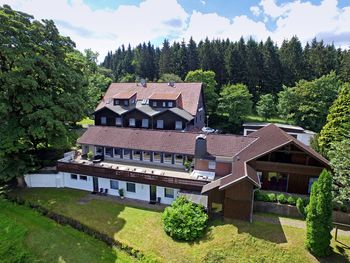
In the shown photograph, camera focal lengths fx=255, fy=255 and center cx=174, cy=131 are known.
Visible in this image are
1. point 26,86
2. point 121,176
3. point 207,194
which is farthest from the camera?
point 121,176

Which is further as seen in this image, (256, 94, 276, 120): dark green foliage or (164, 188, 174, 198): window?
(256, 94, 276, 120): dark green foliage

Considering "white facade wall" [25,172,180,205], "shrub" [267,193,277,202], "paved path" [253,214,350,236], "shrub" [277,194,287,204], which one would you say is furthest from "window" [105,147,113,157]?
"shrub" [277,194,287,204]

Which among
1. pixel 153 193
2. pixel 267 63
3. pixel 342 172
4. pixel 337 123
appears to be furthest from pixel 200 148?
pixel 267 63

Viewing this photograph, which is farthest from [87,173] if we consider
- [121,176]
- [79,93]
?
[79,93]

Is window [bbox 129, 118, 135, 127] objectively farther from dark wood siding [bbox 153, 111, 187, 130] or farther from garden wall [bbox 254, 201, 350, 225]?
garden wall [bbox 254, 201, 350, 225]

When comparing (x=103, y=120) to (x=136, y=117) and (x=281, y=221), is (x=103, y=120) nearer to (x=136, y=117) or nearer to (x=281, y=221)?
(x=136, y=117)

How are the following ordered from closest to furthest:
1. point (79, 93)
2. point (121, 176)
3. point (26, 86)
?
point (26, 86)
point (121, 176)
point (79, 93)

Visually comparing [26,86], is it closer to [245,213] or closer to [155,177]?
[155,177]
